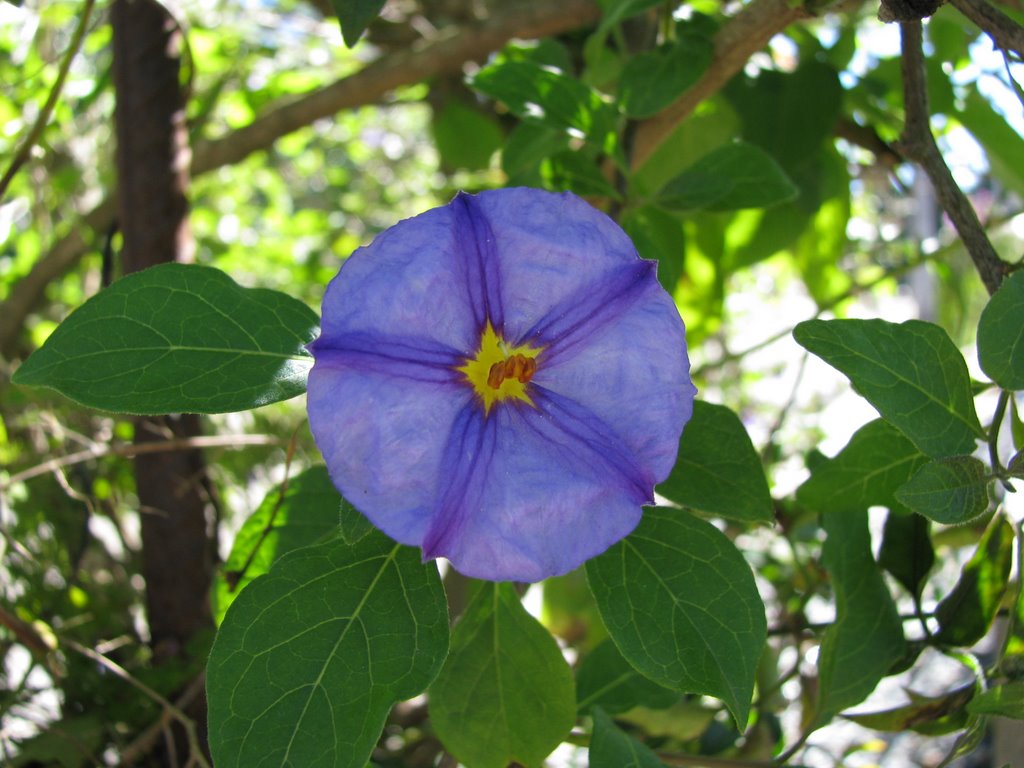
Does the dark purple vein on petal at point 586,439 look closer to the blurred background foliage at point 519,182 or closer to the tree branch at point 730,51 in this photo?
the blurred background foliage at point 519,182

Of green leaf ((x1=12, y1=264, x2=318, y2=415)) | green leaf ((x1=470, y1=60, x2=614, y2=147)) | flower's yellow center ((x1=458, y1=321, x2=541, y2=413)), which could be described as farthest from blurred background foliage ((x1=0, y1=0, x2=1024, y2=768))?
flower's yellow center ((x1=458, y1=321, x2=541, y2=413))

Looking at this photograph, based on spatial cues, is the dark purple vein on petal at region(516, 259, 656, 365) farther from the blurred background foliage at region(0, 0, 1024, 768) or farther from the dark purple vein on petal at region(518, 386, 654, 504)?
the blurred background foliage at region(0, 0, 1024, 768)

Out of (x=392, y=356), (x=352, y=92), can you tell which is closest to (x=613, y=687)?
(x=392, y=356)

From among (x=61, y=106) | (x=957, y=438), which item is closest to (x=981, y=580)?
(x=957, y=438)

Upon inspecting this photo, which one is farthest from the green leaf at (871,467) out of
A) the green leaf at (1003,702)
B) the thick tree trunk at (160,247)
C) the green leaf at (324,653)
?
the thick tree trunk at (160,247)

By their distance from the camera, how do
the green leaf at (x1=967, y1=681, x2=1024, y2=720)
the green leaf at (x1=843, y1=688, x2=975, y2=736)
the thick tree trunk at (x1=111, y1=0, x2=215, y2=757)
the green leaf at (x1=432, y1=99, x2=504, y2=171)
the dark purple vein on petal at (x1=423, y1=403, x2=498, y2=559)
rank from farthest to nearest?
the green leaf at (x1=432, y1=99, x2=504, y2=171)
the thick tree trunk at (x1=111, y1=0, x2=215, y2=757)
the green leaf at (x1=843, y1=688, x2=975, y2=736)
the green leaf at (x1=967, y1=681, x2=1024, y2=720)
the dark purple vein on petal at (x1=423, y1=403, x2=498, y2=559)
